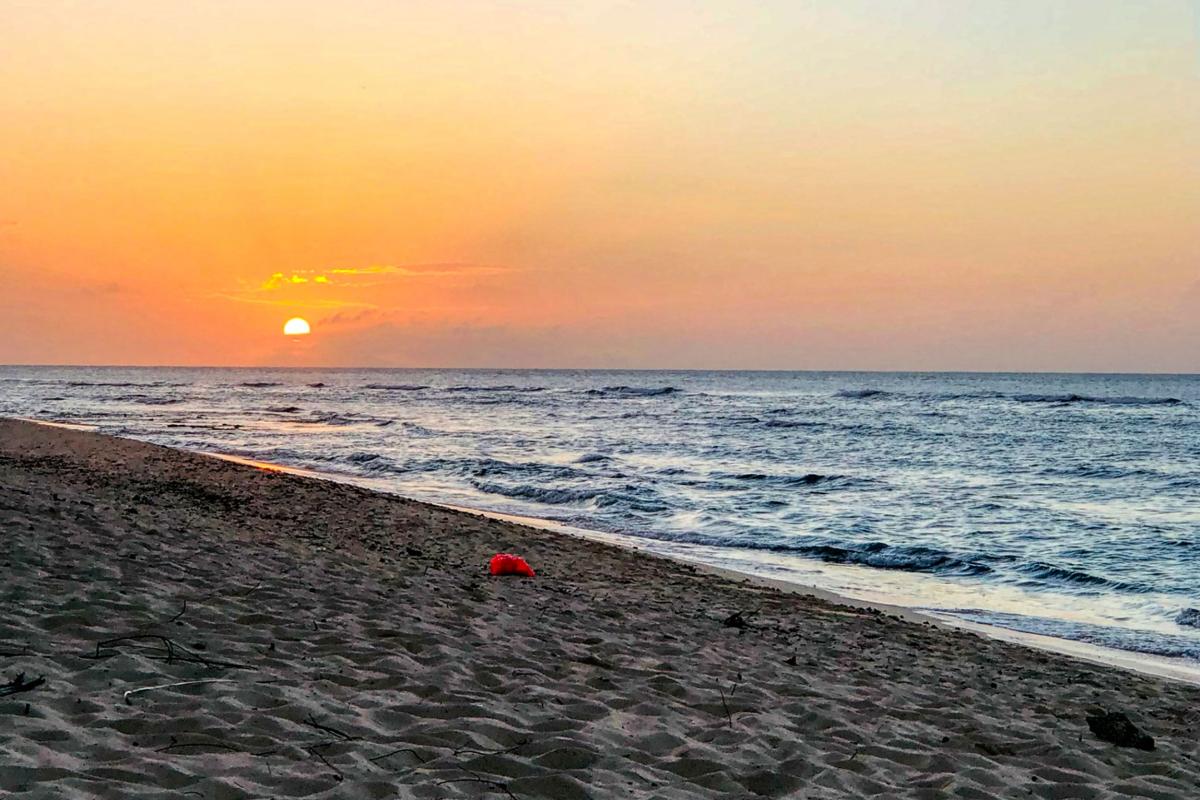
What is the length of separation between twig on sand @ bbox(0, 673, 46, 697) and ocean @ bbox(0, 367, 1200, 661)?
9.28 meters

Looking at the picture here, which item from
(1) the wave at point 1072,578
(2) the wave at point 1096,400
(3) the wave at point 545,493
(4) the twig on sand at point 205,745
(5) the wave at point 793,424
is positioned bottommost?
(3) the wave at point 545,493

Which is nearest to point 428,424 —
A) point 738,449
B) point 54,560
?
point 738,449

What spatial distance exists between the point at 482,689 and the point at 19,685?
2.33 m

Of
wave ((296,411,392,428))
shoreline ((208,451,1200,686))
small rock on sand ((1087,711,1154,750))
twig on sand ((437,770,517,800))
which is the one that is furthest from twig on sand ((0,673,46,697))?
wave ((296,411,392,428))

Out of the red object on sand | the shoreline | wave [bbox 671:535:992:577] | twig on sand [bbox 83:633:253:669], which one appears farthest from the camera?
wave [bbox 671:535:992:577]

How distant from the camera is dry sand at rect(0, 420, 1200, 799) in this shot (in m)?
3.89

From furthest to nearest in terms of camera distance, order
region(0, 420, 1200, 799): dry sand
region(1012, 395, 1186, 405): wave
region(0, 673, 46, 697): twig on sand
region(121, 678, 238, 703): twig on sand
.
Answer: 1. region(1012, 395, 1186, 405): wave
2. region(121, 678, 238, 703): twig on sand
3. region(0, 673, 46, 697): twig on sand
4. region(0, 420, 1200, 799): dry sand

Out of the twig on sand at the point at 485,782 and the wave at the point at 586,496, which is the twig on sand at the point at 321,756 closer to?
the twig on sand at the point at 485,782

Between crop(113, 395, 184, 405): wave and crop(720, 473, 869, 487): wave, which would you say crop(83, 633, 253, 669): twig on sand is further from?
crop(113, 395, 184, 405): wave

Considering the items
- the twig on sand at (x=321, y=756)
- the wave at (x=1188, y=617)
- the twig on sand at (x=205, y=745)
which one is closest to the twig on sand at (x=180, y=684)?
the twig on sand at (x=205, y=745)

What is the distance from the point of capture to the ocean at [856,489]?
1181cm

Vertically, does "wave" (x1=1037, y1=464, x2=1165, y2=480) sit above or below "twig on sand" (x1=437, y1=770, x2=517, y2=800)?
below

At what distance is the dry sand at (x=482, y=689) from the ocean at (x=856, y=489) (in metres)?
3.21

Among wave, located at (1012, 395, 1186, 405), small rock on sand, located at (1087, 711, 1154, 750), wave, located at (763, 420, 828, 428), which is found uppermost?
wave, located at (1012, 395, 1186, 405)
